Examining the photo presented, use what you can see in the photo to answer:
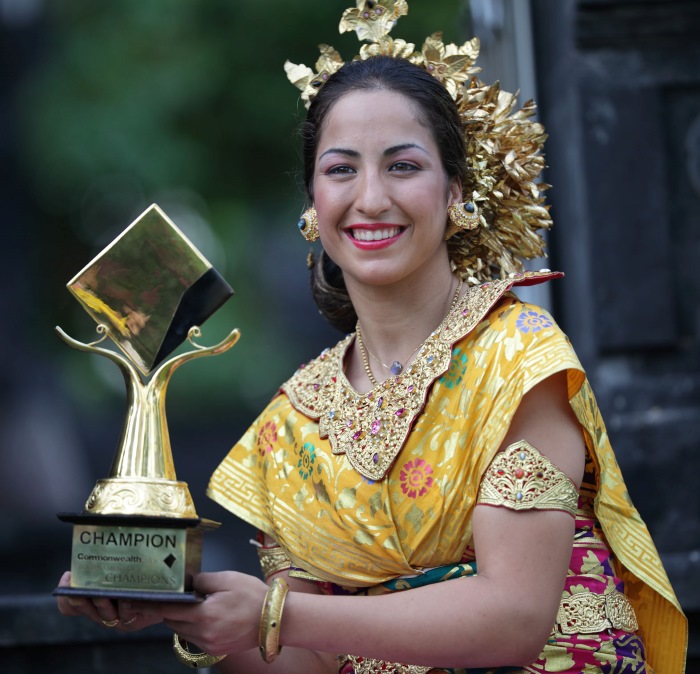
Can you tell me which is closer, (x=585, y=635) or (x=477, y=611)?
(x=477, y=611)

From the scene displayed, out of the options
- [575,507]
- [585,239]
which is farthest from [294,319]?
[575,507]

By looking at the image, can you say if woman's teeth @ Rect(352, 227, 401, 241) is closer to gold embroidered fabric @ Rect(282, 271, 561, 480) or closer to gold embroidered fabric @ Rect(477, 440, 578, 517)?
gold embroidered fabric @ Rect(282, 271, 561, 480)

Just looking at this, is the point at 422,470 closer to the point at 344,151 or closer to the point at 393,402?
the point at 393,402

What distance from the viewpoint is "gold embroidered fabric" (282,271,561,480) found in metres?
2.20

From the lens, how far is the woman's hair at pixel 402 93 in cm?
228

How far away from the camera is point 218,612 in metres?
1.82

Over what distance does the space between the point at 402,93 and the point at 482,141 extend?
0.92 feet

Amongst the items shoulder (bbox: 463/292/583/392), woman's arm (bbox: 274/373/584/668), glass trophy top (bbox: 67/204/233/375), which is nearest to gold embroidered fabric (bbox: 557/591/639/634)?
woman's arm (bbox: 274/373/584/668)

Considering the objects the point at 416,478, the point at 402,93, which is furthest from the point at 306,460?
the point at 402,93

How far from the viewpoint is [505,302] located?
2.25 metres

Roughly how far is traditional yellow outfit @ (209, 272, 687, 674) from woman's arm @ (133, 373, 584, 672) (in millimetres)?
152

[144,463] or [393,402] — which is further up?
[393,402]

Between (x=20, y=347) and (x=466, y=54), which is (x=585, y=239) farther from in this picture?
(x=20, y=347)

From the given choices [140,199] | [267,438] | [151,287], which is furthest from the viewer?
[140,199]
